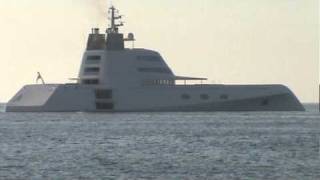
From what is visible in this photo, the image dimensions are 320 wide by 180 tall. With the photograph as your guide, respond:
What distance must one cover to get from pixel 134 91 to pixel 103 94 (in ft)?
13.0

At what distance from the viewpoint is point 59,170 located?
5166cm

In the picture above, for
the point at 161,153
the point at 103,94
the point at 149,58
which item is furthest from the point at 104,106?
the point at 161,153

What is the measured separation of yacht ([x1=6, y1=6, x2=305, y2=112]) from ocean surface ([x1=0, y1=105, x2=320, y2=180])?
1812 inches

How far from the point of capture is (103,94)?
14238 centimetres

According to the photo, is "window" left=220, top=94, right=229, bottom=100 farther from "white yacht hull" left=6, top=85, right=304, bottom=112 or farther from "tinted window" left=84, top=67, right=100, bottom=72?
"tinted window" left=84, top=67, right=100, bottom=72

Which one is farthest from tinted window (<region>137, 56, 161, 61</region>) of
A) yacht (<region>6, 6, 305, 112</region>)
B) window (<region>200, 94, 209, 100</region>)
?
window (<region>200, 94, 209, 100</region>)

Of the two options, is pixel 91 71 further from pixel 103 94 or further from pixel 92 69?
pixel 103 94

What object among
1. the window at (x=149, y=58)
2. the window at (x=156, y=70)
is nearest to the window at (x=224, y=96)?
the window at (x=156, y=70)

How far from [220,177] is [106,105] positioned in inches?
3681

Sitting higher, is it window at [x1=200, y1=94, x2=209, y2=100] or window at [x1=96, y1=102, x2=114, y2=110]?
window at [x1=200, y1=94, x2=209, y2=100]

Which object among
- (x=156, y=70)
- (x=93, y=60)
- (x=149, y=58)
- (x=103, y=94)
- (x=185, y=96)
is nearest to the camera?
(x=185, y=96)

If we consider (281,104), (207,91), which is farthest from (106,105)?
(281,104)

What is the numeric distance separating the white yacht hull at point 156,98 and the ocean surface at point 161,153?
45.7 m

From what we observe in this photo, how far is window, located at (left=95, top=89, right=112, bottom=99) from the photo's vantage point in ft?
465
